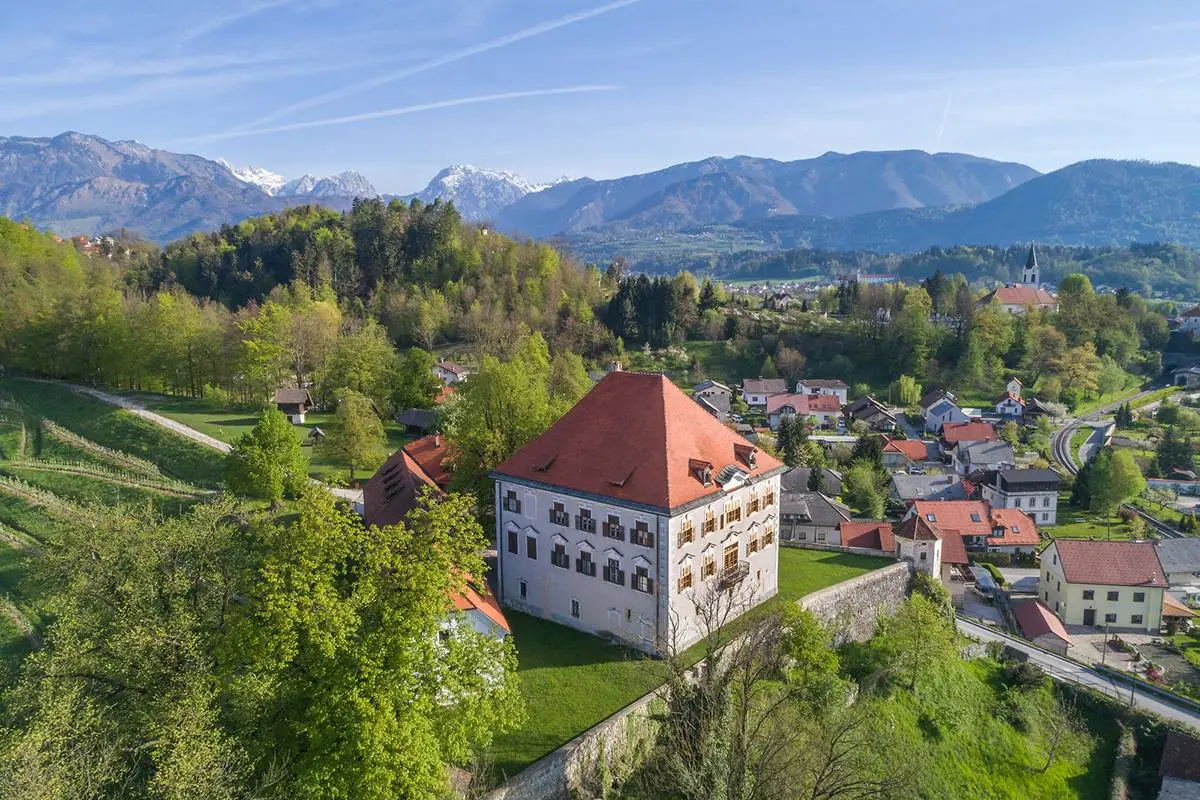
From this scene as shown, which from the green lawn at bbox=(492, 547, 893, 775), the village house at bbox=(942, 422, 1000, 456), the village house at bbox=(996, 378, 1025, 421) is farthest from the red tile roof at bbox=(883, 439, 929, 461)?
the green lawn at bbox=(492, 547, 893, 775)

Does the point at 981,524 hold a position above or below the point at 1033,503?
above

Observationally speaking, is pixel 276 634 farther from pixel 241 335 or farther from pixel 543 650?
pixel 241 335

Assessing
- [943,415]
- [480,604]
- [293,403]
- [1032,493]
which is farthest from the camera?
[943,415]

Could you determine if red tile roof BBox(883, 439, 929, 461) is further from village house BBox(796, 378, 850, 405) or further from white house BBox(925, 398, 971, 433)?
village house BBox(796, 378, 850, 405)

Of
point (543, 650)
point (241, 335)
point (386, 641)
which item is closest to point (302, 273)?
point (241, 335)

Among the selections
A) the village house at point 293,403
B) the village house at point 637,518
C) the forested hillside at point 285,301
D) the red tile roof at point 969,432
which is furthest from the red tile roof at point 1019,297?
the village house at point 637,518

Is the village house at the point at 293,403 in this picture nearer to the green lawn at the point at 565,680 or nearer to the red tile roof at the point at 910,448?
the green lawn at the point at 565,680

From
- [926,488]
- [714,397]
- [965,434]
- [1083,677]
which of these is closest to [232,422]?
[714,397]

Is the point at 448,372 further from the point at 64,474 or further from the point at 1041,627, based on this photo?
the point at 1041,627
